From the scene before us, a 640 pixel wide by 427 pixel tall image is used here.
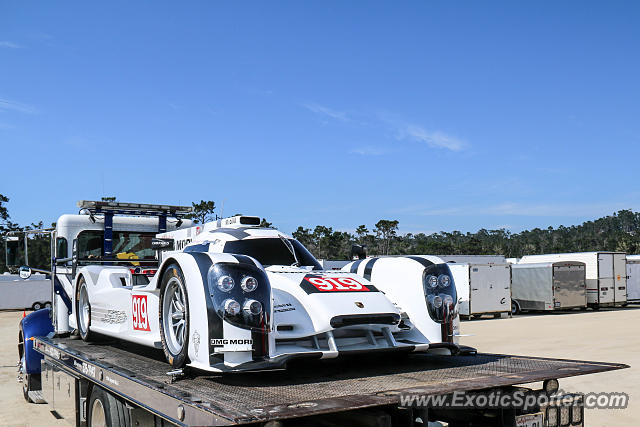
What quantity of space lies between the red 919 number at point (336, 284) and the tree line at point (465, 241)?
21.2 ft

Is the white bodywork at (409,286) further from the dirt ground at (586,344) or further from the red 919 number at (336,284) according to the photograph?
the dirt ground at (586,344)

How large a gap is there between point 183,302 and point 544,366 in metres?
2.92

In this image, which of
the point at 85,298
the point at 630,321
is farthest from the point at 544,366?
the point at 630,321

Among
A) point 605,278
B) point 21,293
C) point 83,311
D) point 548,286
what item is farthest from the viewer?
point 21,293

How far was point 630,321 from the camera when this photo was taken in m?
21.5

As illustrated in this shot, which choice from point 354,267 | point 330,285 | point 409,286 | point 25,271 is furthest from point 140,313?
point 25,271

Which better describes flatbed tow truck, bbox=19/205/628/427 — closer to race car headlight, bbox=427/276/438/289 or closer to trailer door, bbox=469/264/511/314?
race car headlight, bbox=427/276/438/289

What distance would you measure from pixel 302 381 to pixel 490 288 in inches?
866

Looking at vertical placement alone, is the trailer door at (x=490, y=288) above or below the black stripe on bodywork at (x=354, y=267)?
below

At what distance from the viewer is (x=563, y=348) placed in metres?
13.9

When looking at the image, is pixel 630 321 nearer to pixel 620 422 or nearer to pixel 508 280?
pixel 508 280

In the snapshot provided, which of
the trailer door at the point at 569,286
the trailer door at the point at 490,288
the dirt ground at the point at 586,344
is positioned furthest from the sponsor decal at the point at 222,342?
the trailer door at the point at 569,286

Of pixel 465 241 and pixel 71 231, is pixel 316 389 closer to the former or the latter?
pixel 71 231

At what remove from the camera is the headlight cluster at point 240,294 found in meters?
4.39
